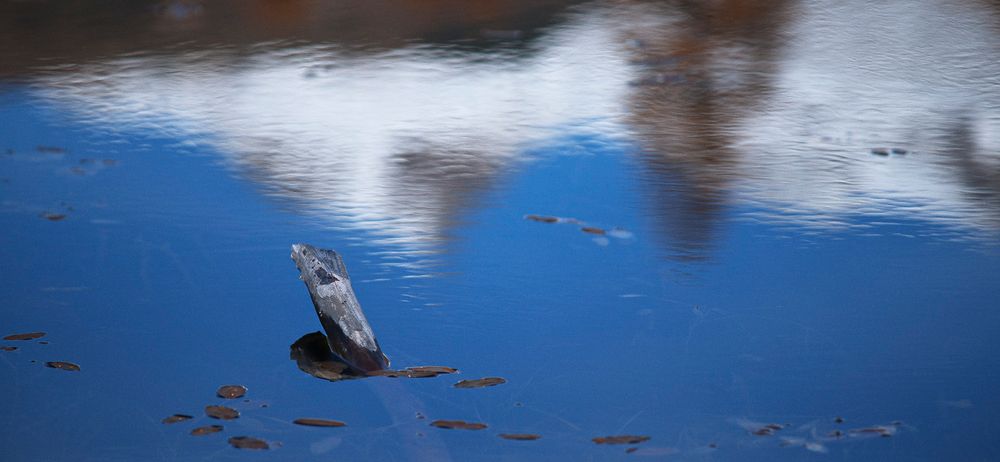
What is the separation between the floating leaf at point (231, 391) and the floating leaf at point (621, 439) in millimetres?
568

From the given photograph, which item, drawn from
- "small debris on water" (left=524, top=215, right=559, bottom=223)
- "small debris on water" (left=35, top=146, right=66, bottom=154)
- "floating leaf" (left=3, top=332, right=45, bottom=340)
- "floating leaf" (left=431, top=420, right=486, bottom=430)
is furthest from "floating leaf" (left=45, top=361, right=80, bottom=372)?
"small debris on water" (left=35, top=146, right=66, bottom=154)

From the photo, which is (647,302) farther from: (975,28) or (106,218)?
(975,28)

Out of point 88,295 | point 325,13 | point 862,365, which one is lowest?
point 862,365

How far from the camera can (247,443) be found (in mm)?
1433

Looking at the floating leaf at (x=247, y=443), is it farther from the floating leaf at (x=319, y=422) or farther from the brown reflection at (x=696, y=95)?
the brown reflection at (x=696, y=95)

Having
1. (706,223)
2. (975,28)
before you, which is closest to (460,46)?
(706,223)

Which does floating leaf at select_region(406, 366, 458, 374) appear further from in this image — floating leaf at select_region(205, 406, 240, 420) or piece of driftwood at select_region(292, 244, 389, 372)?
floating leaf at select_region(205, 406, 240, 420)

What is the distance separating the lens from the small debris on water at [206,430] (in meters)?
1.46

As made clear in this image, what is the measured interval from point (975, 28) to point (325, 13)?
2644 millimetres

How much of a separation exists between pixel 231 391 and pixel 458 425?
383mm

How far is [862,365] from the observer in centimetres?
164

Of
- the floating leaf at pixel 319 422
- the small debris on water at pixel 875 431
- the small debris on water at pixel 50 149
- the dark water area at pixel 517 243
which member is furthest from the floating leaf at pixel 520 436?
the small debris on water at pixel 50 149

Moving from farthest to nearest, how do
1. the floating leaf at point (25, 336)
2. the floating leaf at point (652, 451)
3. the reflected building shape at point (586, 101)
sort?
the reflected building shape at point (586, 101) < the floating leaf at point (25, 336) < the floating leaf at point (652, 451)

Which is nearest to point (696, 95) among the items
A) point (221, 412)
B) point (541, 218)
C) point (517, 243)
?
point (541, 218)
